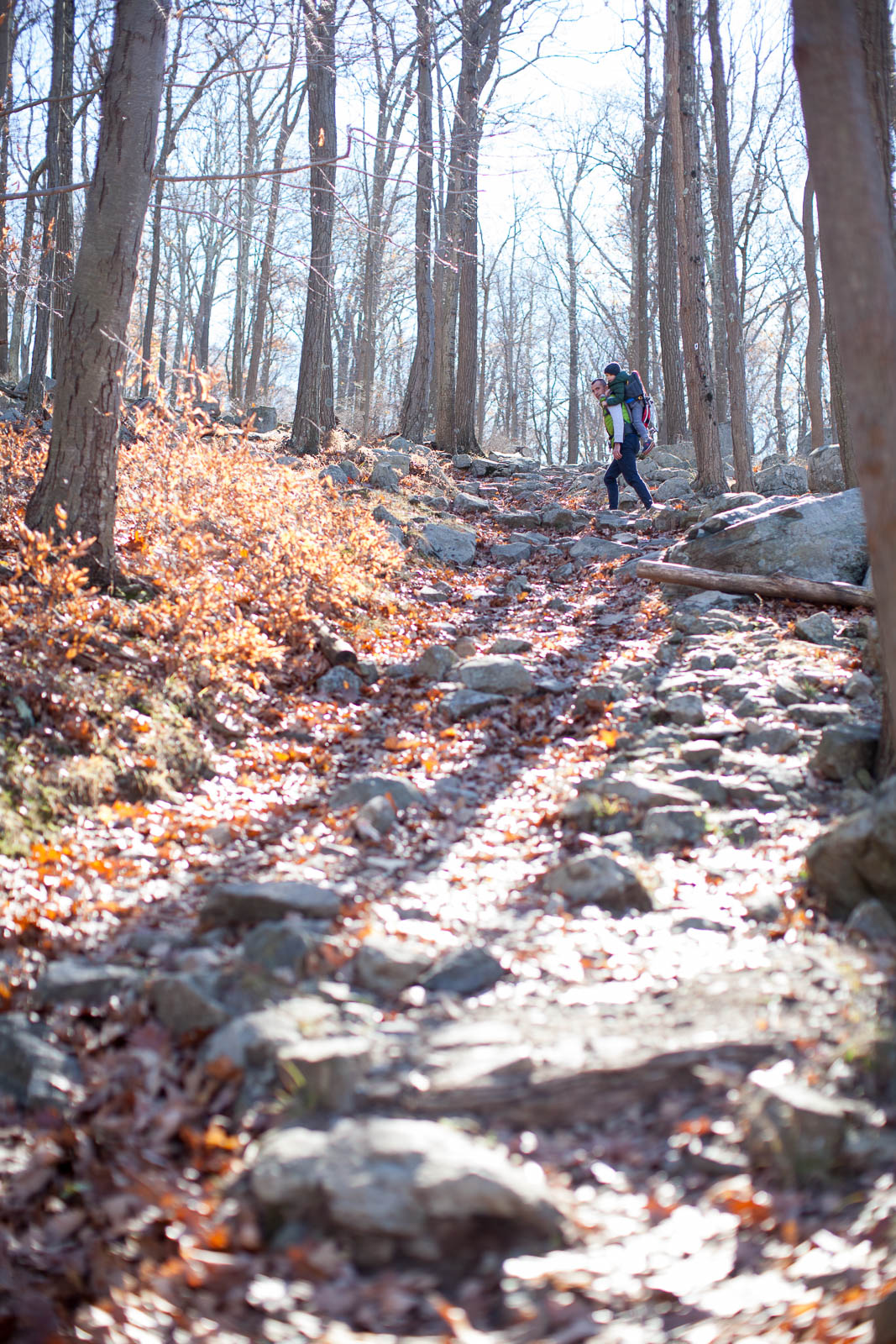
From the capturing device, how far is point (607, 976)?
3.32 meters

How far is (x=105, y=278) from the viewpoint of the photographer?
6.41 m

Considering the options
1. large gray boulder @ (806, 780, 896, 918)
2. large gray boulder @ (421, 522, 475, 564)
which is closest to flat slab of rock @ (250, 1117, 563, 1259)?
large gray boulder @ (806, 780, 896, 918)

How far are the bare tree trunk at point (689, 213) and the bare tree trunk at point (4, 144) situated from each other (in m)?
8.14

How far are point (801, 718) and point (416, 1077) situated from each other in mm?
3690

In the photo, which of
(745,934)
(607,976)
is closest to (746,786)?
(745,934)

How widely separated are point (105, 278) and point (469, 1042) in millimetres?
5968

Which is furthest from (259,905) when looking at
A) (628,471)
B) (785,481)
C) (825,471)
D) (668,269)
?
(668,269)

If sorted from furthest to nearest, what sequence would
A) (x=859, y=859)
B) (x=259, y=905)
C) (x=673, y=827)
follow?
(x=673, y=827) → (x=259, y=905) → (x=859, y=859)

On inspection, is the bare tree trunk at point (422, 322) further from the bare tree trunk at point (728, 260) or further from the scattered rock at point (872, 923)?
the scattered rock at point (872, 923)

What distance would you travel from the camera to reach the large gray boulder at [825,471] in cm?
1167

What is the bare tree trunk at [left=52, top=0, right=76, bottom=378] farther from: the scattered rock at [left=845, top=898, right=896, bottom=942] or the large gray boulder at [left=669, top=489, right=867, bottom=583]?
the scattered rock at [left=845, top=898, right=896, bottom=942]

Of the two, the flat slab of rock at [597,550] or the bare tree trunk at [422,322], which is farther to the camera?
the bare tree trunk at [422,322]

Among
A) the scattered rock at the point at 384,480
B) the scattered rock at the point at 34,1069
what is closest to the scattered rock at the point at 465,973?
the scattered rock at the point at 34,1069

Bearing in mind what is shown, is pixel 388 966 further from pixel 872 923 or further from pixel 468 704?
pixel 468 704
